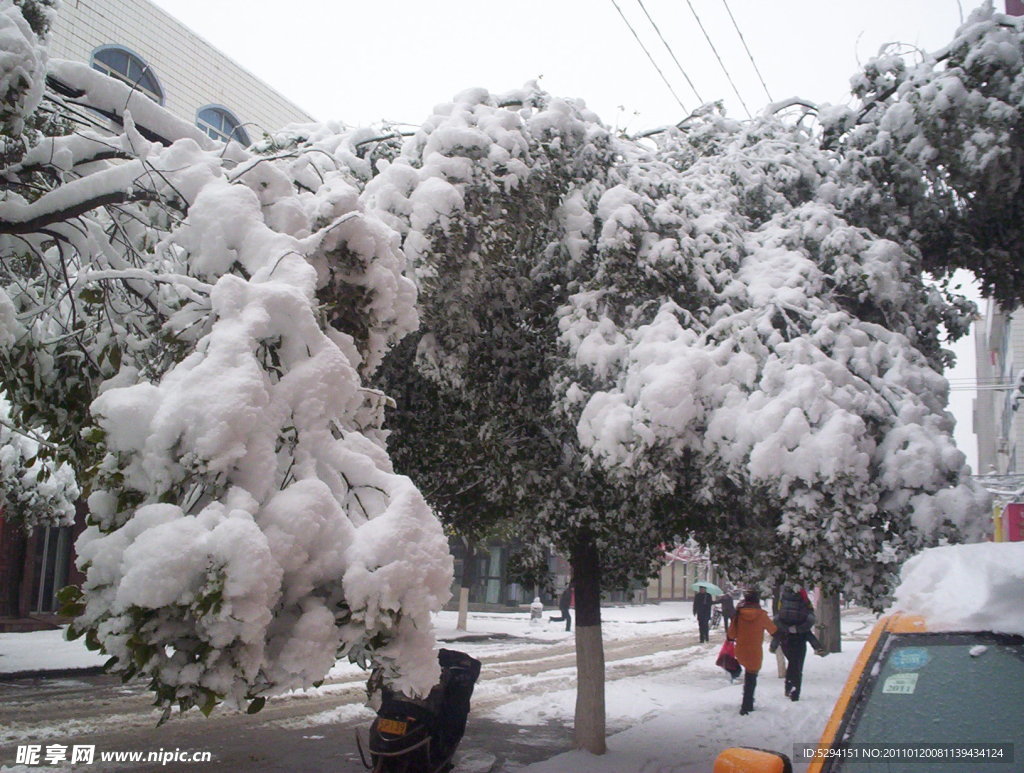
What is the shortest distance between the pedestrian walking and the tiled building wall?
1840cm

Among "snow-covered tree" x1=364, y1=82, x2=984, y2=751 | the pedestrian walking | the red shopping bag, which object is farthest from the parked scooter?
the red shopping bag

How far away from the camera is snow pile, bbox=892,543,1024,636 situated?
2957 mm

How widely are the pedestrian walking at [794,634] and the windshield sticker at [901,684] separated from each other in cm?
1020

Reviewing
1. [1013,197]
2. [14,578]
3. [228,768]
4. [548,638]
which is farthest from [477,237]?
[548,638]

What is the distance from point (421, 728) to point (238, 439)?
169 inches

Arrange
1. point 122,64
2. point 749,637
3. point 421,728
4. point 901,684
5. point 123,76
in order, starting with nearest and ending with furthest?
point 901,684, point 421,728, point 749,637, point 123,76, point 122,64

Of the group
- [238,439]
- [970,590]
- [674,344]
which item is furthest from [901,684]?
[674,344]

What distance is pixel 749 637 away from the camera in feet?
39.9

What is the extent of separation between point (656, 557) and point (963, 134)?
196 inches

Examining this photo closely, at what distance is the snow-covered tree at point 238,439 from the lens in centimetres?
263

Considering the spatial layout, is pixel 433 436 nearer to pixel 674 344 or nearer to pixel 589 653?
pixel 674 344

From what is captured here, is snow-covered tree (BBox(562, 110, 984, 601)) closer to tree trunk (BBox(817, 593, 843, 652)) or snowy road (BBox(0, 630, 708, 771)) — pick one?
snowy road (BBox(0, 630, 708, 771))

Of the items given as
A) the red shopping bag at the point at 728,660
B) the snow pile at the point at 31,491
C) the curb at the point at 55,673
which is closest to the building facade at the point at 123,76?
the snow pile at the point at 31,491

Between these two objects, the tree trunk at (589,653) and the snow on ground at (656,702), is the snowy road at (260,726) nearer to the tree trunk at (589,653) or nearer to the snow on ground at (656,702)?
the snow on ground at (656,702)
